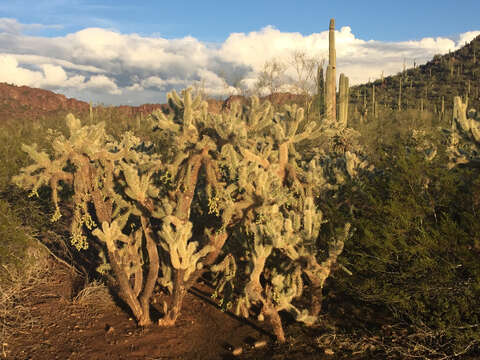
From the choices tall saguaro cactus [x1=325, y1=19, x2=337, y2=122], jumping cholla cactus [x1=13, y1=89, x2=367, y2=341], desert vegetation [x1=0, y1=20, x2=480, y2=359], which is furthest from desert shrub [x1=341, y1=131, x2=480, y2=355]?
tall saguaro cactus [x1=325, y1=19, x2=337, y2=122]

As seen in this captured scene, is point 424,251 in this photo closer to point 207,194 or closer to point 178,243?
point 207,194

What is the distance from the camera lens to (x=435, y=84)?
45156mm

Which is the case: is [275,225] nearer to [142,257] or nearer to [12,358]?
[142,257]

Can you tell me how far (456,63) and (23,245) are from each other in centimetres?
5269

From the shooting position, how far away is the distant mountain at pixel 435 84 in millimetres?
39250

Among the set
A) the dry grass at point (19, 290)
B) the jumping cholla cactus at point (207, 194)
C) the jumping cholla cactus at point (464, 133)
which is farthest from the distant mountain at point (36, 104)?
the jumping cholla cactus at point (464, 133)

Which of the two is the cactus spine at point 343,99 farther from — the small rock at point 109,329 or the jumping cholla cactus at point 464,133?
the small rock at point 109,329

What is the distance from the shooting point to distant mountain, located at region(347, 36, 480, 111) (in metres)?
39.2

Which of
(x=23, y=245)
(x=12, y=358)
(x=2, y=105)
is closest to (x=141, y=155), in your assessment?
(x=23, y=245)

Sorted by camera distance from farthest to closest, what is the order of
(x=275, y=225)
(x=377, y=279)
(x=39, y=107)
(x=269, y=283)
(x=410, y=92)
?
(x=39, y=107) → (x=410, y=92) → (x=269, y=283) → (x=377, y=279) → (x=275, y=225)

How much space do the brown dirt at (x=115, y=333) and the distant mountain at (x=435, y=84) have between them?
111 feet

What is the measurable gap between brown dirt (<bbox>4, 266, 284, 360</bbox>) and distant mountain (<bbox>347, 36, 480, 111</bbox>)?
111ft

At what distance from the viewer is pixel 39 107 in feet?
214

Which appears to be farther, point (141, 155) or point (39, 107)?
point (39, 107)
